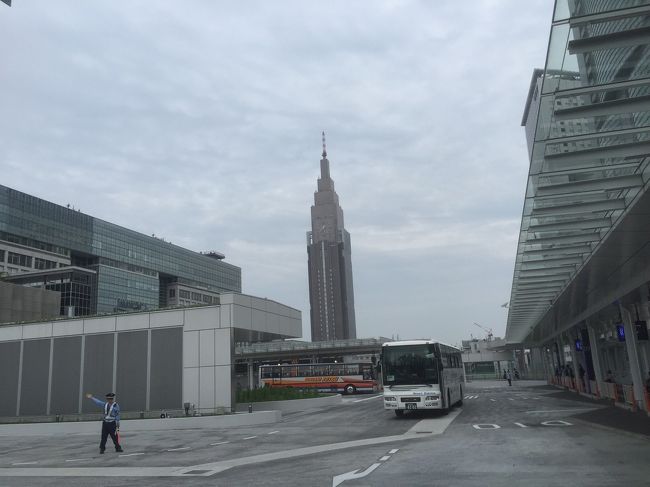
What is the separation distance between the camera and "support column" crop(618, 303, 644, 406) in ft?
70.6

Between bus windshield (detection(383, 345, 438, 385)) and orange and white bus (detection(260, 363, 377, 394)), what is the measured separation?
31.1 m

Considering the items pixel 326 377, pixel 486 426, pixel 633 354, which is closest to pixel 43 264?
pixel 326 377

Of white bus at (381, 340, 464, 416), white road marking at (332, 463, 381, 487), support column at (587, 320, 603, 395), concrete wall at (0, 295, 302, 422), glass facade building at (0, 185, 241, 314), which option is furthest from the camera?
glass facade building at (0, 185, 241, 314)

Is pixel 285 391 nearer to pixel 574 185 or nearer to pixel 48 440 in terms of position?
pixel 48 440

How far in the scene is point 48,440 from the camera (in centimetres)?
2012

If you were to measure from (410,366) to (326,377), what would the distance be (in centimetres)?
3187

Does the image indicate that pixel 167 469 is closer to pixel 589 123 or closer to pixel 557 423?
pixel 589 123

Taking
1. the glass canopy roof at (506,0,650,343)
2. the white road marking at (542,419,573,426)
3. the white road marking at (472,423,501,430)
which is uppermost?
the glass canopy roof at (506,0,650,343)

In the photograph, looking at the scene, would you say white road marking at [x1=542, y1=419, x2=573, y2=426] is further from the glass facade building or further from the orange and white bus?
the glass facade building

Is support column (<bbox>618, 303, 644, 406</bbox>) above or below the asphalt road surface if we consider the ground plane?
above

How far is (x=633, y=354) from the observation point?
22188mm

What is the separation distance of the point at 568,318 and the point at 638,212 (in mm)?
24286

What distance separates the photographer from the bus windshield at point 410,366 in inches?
849

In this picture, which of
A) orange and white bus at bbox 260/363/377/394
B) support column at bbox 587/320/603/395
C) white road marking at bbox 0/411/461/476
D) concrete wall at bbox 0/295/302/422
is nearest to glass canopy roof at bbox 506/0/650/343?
white road marking at bbox 0/411/461/476
